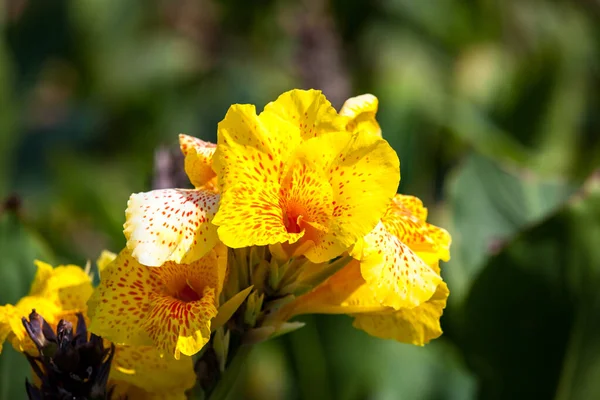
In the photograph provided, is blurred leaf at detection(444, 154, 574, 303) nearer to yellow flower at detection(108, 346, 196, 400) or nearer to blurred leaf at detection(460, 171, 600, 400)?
blurred leaf at detection(460, 171, 600, 400)

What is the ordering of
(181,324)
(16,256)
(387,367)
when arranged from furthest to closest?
(387,367) → (16,256) → (181,324)

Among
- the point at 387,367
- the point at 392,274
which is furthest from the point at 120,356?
the point at 387,367

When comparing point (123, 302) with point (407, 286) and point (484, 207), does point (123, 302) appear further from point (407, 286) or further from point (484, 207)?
point (484, 207)

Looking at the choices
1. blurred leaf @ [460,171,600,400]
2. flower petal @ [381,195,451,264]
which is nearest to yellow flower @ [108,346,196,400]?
flower petal @ [381,195,451,264]

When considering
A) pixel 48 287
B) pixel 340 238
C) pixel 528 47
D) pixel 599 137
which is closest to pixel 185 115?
pixel 599 137

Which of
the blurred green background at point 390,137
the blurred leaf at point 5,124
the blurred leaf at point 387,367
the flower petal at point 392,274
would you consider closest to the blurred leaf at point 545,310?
the blurred green background at point 390,137

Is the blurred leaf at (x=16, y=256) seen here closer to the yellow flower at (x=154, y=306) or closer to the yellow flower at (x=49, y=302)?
the yellow flower at (x=49, y=302)
